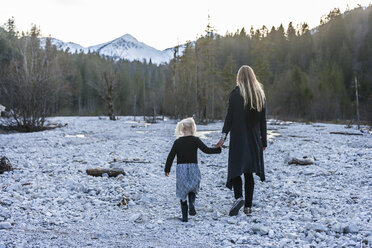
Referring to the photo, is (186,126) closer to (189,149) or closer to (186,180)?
(189,149)

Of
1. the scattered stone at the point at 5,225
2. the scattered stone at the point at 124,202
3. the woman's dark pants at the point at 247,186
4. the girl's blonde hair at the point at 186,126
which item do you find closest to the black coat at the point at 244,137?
the woman's dark pants at the point at 247,186

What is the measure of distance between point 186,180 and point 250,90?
1647 mm

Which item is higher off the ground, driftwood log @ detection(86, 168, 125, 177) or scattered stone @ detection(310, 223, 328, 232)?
driftwood log @ detection(86, 168, 125, 177)

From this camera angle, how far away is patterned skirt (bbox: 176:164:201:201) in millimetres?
4344

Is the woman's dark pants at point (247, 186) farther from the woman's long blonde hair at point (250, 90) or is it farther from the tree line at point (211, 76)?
the tree line at point (211, 76)

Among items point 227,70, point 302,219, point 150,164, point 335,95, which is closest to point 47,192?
point 150,164

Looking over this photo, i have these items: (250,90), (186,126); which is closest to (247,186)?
(186,126)

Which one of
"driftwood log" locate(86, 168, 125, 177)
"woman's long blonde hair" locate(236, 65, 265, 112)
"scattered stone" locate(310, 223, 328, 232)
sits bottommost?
"scattered stone" locate(310, 223, 328, 232)

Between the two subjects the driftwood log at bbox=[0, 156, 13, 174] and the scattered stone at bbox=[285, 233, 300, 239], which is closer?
the scattered stone at bbox=[285, 233, 300, 239]

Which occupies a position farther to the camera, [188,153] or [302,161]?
[302,161]

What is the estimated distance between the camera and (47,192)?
532cm

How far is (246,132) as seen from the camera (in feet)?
14.8

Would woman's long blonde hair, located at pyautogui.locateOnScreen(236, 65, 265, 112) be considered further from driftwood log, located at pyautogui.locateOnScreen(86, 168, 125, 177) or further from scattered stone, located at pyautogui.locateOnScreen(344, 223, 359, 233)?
driftwood log, located at pyautogui.locateOnScreen(86, 168, 125, 177)

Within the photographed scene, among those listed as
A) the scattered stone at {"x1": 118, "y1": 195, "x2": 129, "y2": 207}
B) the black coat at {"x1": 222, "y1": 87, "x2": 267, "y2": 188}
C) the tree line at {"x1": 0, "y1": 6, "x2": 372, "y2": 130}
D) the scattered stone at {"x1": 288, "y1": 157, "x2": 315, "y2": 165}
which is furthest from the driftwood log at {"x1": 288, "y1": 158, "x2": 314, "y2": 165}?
the tree line at {"x1": 0, "y1": 6, "x2": 372, "y2": 130}
